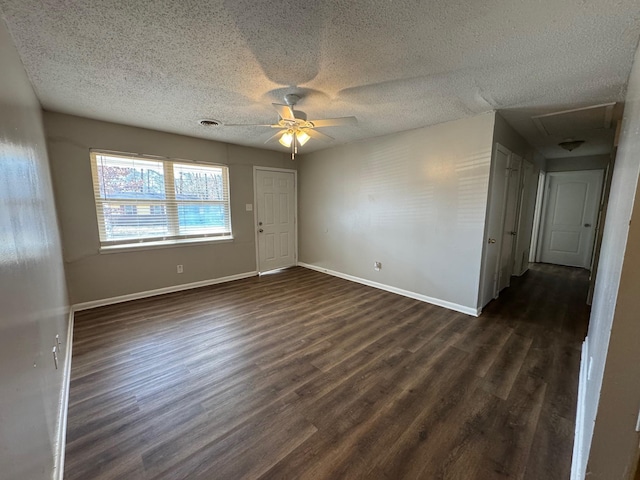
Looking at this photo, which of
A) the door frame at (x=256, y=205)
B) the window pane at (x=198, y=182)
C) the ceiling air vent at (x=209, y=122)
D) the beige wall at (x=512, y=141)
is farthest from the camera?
the door frame at (x=256, y=205)

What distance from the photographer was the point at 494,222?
130 inches

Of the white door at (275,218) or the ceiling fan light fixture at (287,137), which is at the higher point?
the ceiling fan light fixture at (287,137)

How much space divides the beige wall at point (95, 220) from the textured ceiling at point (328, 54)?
0.44 meters

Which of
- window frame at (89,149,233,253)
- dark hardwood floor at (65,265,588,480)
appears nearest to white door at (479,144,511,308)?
dark hardwood floor at (65,265,588,480)

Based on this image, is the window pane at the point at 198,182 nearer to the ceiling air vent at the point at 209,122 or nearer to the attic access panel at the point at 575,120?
the ceiling air vent at the point at 209,122

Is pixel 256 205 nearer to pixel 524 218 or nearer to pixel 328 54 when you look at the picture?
pixel 328 54

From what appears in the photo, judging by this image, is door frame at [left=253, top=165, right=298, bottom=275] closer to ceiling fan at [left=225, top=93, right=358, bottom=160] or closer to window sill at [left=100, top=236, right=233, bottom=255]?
window sill at [left=100, top=236, right=233, bottom=255]

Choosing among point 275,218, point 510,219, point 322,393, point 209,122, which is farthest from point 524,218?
point 209,122

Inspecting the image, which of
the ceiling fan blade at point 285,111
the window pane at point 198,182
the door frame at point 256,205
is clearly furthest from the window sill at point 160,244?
the ceiling fan blade at point 285,111

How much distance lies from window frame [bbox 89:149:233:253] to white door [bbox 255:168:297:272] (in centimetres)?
65

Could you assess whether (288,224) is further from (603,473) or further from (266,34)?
(603,473)

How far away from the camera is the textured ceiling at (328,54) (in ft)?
4.58

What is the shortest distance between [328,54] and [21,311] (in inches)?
87.0

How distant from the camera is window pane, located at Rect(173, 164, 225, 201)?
3973 mm
